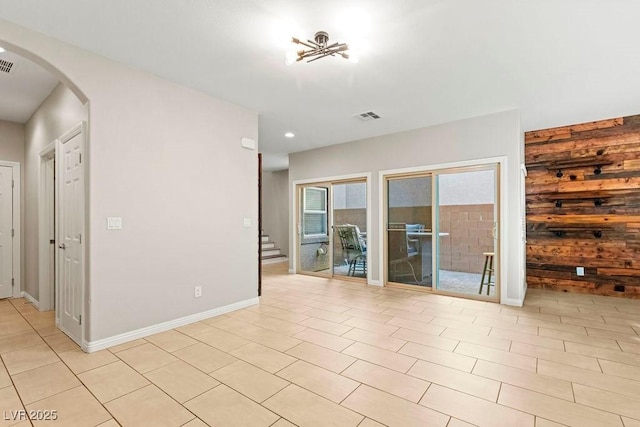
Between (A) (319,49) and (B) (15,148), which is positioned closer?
(A) (319,49)

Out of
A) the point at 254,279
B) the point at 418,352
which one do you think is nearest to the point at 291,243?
the point at 254,279

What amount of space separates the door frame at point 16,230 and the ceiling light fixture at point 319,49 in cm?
486

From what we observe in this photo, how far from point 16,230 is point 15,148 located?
4.05ft

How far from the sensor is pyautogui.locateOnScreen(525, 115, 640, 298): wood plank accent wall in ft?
14.8

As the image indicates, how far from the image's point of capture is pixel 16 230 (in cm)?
459

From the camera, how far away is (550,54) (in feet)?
8.98

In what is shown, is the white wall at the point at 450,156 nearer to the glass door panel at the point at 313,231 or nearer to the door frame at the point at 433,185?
the door frame at the point at 433,185

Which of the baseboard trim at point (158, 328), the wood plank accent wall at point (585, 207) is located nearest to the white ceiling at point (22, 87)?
the baseboard trim at point (158, 328)

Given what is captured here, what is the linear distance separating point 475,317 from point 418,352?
54.1 inches

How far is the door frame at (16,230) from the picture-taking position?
15.0ft

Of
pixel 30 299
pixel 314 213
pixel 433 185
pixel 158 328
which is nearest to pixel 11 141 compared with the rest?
pixel 30 299

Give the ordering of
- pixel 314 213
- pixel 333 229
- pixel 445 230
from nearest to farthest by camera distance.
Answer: pixel 445 230, pixel 333 229, pixel 314 213

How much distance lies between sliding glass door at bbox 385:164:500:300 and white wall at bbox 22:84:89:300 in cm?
441

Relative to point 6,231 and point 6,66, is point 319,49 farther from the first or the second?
point 6,231
